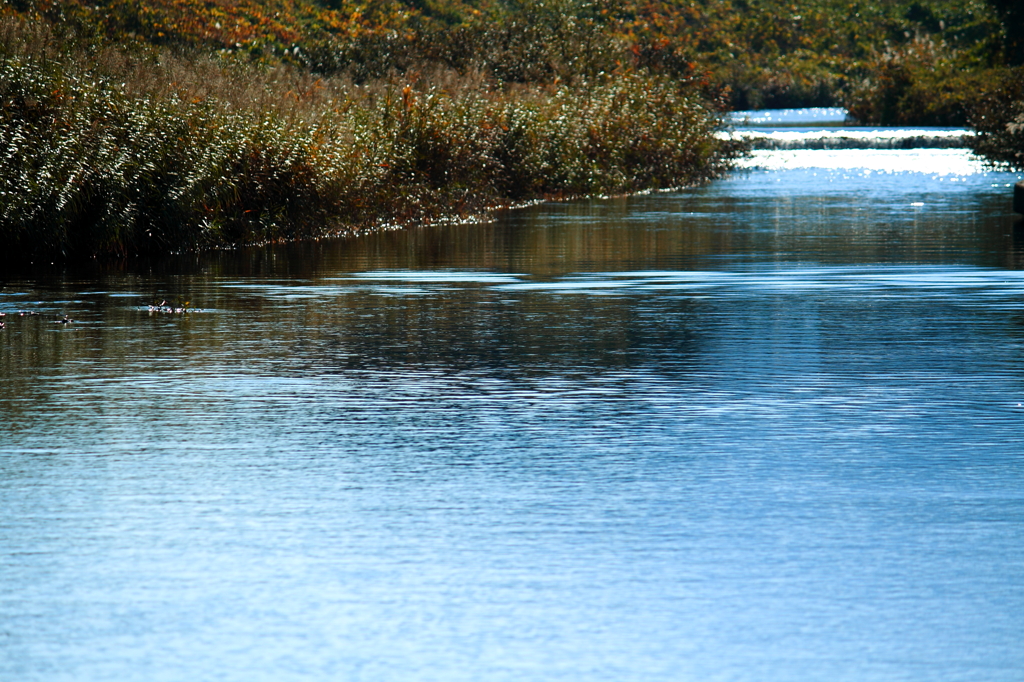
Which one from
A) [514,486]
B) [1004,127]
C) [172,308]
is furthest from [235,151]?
[1004,127]

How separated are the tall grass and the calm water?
3.26 meters

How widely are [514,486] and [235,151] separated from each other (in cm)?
1465

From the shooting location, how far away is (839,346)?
36.6 feet

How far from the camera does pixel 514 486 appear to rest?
6.78 m

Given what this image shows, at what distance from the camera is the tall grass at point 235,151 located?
18.0 meters

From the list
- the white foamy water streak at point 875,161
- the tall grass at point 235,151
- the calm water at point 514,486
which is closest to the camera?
the calm water at point 514,486

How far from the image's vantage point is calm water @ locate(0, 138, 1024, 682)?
4797mm

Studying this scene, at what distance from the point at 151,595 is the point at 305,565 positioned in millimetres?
540

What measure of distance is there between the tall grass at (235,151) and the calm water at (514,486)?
3.26 metres

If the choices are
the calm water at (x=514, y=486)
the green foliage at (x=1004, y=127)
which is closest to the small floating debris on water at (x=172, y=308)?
the calm water at (x=514, y=486)

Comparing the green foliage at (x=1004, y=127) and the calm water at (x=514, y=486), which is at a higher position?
the green foliage at (x=1004, y=127)

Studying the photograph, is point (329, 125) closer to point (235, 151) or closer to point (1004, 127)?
point (235, 151)

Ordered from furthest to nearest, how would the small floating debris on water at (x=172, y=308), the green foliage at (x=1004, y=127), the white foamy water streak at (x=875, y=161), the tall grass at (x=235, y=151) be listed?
the white foamy water streak at (x=875, y=161)
the green foliage at (x=1004, y=127)
the tall grass at (x=235, y=151)
the small floating debris on water at (x=172, y=308)

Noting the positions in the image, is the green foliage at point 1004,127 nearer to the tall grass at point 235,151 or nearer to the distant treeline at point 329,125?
the distant treeline at point 329,125
